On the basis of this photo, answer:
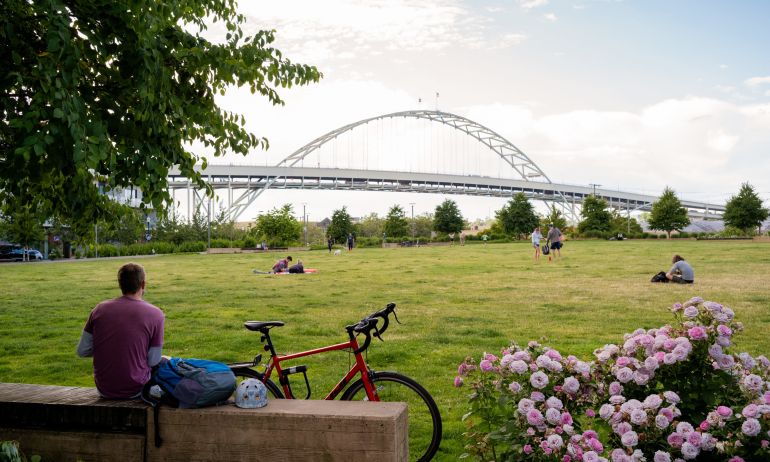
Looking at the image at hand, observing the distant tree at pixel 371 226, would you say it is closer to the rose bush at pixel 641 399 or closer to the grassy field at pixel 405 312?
the grassy field at pixel 405 312

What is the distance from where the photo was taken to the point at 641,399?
14.7 ft

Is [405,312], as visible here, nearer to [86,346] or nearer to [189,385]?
[86,346]

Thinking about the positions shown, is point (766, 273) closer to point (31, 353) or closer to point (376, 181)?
point (31, 353)

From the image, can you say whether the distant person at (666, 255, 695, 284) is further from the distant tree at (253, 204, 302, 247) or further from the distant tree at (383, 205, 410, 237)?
the distant tree at (383, 205, 410, 237)

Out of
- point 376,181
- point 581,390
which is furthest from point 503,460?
point 376,181

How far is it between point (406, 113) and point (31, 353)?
10241 cm

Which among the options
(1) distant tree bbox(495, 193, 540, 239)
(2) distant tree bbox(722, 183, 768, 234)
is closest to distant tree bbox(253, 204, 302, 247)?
(1) distant tree bbox(495, 193, 540, 239)

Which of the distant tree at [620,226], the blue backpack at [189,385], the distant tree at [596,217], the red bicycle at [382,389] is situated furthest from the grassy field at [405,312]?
the distant tree at [620,226]

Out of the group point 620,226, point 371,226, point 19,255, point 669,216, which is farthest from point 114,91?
point 371,226

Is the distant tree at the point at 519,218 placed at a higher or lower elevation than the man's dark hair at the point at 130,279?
higher

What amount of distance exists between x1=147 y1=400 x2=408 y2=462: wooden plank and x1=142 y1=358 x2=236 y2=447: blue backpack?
0.21 ft

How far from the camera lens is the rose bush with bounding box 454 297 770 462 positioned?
379 centimetres

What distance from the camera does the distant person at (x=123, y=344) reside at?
16.0 feet

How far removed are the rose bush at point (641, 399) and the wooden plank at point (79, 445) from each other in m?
2.48
